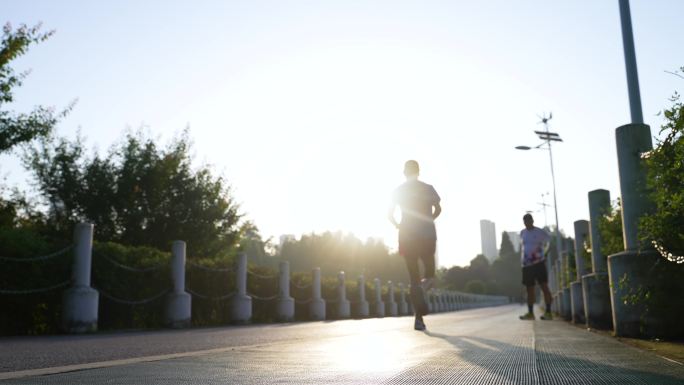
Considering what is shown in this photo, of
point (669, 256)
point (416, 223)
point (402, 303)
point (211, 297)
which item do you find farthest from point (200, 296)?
point (402, 303)

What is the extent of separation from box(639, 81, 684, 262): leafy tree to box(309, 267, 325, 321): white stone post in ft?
60.3

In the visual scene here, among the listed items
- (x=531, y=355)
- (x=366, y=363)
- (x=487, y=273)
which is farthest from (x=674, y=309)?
(x=487, y=273)

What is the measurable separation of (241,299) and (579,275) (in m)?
9.36

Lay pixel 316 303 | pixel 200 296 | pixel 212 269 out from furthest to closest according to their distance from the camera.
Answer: pixel 316 303
pixel 212 269
pixel 200 296

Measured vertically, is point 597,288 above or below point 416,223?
below

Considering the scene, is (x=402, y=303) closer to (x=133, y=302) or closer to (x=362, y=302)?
(x=362, y=302)

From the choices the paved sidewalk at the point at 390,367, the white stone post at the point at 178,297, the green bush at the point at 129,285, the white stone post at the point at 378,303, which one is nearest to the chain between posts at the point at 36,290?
the green bush at the point at 129,285

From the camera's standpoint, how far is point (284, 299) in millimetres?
20750

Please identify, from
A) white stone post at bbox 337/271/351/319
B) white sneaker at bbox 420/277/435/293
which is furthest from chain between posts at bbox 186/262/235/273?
white stone post at bbox 337/271/351/319

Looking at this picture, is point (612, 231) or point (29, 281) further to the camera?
point (29, 281)

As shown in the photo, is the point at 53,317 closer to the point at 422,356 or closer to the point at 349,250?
the point at 422,356

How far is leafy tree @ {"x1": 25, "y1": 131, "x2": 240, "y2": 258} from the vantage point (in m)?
26.8

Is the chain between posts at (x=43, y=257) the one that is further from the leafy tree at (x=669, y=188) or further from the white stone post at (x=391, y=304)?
the white stone post at (x=391, y=304)

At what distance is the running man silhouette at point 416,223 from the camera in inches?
338
